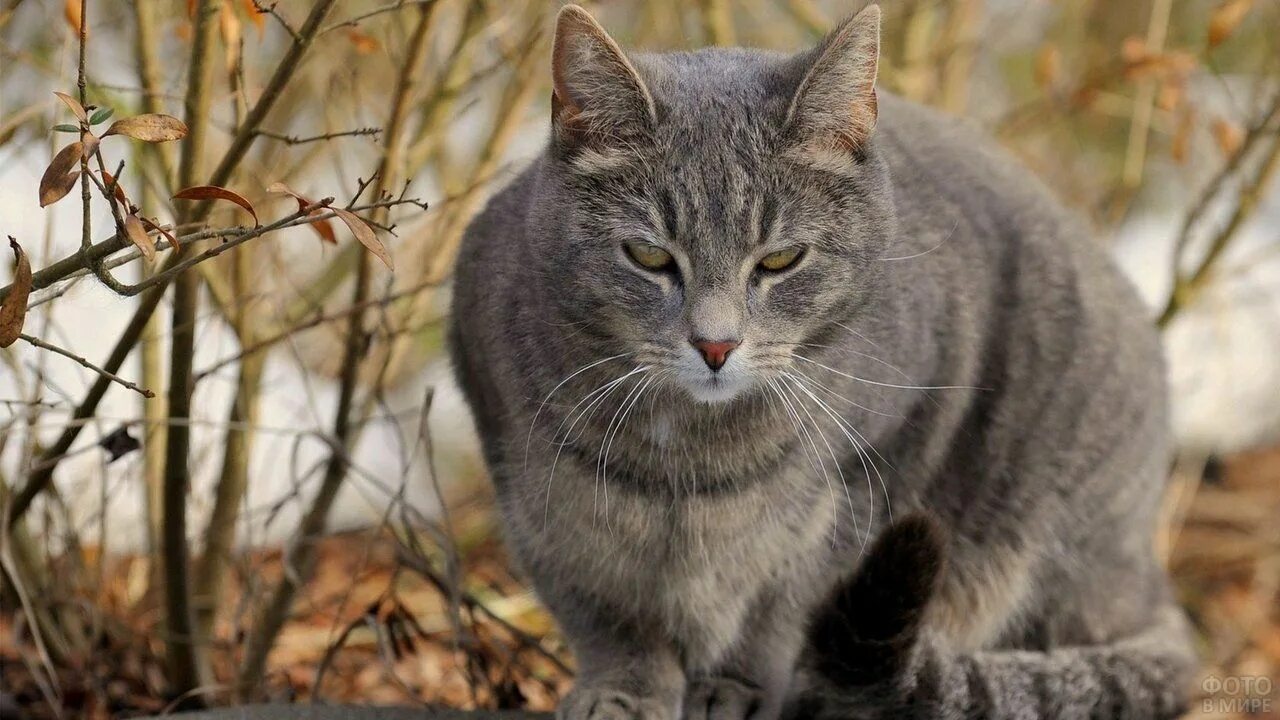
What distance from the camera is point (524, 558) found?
2924 mm

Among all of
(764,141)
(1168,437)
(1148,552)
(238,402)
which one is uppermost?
(764,141)

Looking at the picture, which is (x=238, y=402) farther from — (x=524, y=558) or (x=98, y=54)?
(x=98, y=54)

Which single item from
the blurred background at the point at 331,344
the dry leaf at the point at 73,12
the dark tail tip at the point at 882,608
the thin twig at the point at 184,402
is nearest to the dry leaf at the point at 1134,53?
the blurred background at the point at 331,344

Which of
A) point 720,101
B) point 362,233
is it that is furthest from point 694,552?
point 362,233

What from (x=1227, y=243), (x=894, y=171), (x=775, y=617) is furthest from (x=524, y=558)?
(x=1227, y=243)

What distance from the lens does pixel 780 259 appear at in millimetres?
2410

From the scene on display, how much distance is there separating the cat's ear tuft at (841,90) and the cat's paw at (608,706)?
1.13m

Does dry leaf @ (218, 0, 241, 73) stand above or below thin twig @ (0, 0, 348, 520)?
above

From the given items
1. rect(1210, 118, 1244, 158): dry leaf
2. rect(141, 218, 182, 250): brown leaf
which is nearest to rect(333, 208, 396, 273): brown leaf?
rect(141, 218, 182, 250): brown leaf

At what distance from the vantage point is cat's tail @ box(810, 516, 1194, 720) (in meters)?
2.39

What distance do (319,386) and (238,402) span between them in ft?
5.42

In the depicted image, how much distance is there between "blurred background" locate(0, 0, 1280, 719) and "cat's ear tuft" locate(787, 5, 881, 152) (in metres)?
0.73

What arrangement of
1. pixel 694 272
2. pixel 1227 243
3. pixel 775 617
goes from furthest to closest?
1. pixel 1227 243
2. pixel 775 617
3. pixel 694 272

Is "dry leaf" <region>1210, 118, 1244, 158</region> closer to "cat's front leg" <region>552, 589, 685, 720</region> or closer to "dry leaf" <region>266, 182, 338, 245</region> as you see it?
"cat's front leg" <region>552, 589, 685, 720</region>
